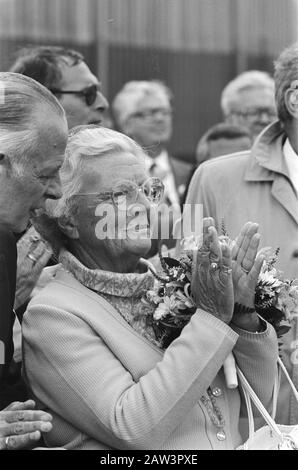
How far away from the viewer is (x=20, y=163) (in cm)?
255

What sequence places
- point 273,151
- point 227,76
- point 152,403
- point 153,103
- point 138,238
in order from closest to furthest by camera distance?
point 152,403 → point 138,238 → point 273,151 → point 153,103 → point 227,76

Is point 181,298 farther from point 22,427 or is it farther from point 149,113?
point 149,113

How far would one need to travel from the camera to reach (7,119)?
2537 millimetres

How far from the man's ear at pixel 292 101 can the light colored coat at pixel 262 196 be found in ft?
0.43

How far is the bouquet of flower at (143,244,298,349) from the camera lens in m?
2.59

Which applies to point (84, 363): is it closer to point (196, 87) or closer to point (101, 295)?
point (101, 295)

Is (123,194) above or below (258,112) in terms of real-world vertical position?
above

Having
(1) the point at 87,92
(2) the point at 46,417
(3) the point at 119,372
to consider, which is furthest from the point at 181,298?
(1) the point at 87,92

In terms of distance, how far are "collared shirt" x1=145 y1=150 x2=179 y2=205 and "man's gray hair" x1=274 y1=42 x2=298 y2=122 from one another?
186cm

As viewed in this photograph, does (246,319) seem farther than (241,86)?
No

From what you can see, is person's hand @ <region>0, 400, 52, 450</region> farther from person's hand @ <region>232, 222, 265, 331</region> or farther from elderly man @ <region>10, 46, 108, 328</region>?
elderly man @ <region>10, 46, 108, 328</region>

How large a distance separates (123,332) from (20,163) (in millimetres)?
582

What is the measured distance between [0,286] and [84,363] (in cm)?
33

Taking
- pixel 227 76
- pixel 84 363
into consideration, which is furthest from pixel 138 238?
pixel 227 76
